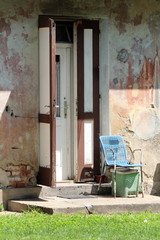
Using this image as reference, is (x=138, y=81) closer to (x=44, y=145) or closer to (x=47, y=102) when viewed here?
(x=47, y=102)

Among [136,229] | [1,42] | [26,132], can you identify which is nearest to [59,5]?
[1,42]

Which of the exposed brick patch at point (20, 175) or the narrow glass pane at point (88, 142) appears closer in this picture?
the exposed brick patch at point (20, 175)

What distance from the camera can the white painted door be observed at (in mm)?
12680

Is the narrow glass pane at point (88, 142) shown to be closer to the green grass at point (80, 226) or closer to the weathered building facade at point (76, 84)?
the weathered building facade at point (76, 84)

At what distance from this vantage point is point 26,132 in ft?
40.0

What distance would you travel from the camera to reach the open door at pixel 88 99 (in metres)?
12.6

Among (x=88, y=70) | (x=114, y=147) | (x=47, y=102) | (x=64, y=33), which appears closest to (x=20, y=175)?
(x=47, y=102)

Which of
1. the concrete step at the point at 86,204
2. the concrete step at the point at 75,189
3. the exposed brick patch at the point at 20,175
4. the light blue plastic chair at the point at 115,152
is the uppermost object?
the light blue plastic chair at the point at 115,152

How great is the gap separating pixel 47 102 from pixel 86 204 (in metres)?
1.75

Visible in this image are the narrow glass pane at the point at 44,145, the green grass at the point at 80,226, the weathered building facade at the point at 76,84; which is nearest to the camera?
the green grass at the point at 80,226

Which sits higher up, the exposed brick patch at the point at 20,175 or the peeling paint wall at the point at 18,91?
the peeling paint wall at the point at 18,91

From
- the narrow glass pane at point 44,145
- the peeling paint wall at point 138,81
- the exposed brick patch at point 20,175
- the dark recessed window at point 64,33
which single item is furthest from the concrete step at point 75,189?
the dark recessed window at point 64,33

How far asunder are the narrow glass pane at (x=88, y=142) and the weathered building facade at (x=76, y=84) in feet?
0.05

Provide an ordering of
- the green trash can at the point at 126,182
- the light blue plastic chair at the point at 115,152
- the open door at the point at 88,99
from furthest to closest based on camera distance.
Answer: the open door at the point at 88,99, the light blue plastic chair at the point at 115,152, the green trash can at the point at 126,182
